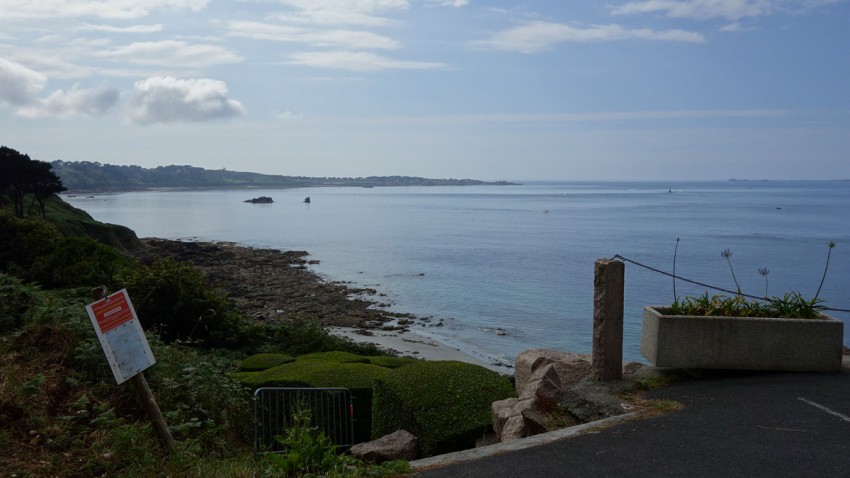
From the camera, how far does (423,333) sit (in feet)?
120

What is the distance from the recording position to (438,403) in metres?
11.4

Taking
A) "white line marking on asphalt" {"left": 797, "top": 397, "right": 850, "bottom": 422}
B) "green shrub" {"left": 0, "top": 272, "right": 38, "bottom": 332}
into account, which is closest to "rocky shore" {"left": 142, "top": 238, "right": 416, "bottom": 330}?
"green shrub" {"left": 0, "top": 272, "right": 38, "bottom": 332}

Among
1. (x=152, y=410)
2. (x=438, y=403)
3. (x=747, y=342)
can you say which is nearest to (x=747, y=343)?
(x=747, y=342)

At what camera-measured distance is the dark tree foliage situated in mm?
54531

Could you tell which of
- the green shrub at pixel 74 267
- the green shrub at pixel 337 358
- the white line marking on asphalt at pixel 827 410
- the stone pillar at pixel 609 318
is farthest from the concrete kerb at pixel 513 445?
the green shrub at pixel 74 267

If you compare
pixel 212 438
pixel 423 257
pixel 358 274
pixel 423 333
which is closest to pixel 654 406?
pixel 212 438

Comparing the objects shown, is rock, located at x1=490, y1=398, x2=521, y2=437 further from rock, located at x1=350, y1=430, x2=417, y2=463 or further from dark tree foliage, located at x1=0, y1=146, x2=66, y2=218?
dark tree foliage, located at x1=0, y1=146, x2=66, y2=218

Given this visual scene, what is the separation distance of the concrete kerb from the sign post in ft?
9.05

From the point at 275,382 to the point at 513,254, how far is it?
2318 inches

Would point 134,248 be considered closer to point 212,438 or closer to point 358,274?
point 358,274

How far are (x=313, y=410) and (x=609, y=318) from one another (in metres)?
5.37

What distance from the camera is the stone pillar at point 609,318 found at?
1015 centimetres

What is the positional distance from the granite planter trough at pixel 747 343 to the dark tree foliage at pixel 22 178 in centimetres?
5381

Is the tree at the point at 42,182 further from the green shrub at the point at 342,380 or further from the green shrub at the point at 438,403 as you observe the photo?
the green shrub at the point at 438,403
